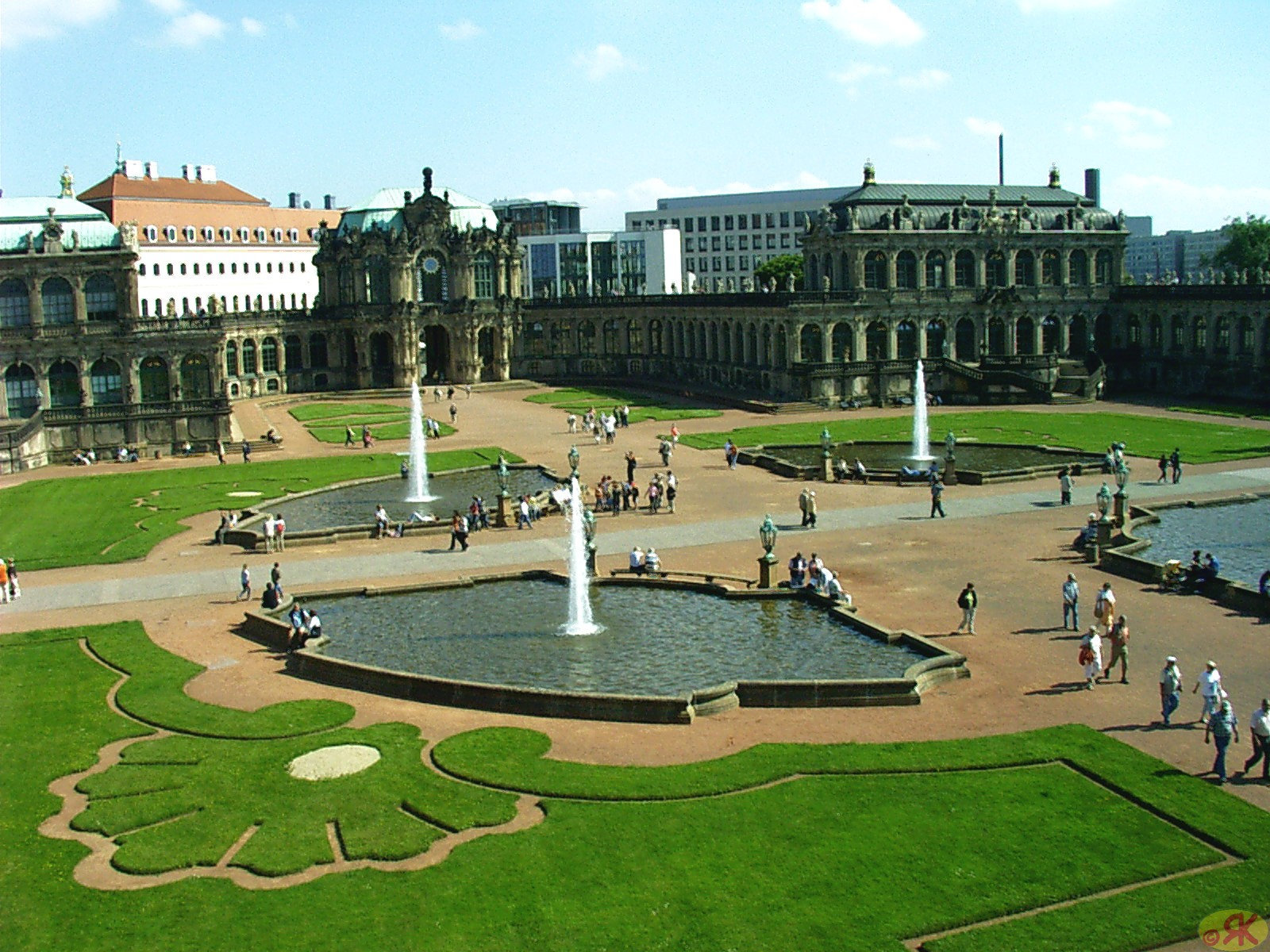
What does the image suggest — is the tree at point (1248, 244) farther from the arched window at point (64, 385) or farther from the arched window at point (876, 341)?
the arched window at point (64, 385)

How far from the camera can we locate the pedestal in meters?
49.7

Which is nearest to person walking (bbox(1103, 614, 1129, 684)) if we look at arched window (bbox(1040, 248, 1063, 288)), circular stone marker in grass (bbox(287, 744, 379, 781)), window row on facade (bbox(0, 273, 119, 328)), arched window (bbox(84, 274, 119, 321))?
circular stone marker in grass (bbox(287, 744, 379, 781))

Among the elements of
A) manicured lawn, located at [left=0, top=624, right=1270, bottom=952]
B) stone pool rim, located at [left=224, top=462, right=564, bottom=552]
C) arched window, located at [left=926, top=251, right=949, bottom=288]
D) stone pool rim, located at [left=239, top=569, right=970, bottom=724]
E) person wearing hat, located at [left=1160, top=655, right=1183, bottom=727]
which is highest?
arched window, located at [left=926, top=251, right=949, bottom=288]

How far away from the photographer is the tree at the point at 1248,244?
162 metres

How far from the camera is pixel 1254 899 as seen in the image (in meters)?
24.8

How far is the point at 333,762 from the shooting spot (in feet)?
110

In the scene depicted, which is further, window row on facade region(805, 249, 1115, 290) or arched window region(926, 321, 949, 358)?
arched window region(926, 321, 949, 358)

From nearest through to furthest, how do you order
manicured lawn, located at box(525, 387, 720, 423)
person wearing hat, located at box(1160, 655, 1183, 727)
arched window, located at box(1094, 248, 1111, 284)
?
person wearing hat, located at box(1160, 655, 1183, 727)
manicured lawn, located at box(525, 387, 720, 423)
arched window, located at box(1094, 248, 1111, 284)

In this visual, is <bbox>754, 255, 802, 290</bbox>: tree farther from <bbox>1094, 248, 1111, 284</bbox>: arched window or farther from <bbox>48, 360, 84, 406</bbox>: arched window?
<bbox>48, 360, 84, 406</bbox>: arched window

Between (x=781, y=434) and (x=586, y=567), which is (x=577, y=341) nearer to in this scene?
(x=781, y=434)

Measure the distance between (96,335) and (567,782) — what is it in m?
81.4

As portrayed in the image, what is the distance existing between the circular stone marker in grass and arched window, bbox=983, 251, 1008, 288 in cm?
10644

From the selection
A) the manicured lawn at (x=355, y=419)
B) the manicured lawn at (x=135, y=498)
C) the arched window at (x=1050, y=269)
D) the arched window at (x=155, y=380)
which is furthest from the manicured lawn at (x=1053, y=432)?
the arched window at (x=155, y=380)

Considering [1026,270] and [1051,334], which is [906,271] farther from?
[1051,334]
